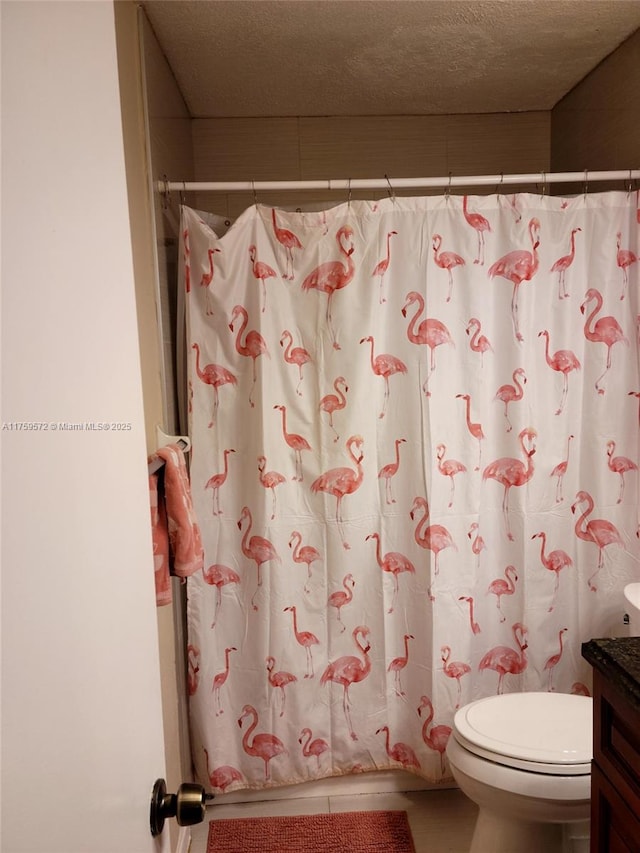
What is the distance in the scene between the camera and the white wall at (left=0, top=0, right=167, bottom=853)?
0.38 meters

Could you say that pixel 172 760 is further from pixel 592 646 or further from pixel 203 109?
pixel 203 109

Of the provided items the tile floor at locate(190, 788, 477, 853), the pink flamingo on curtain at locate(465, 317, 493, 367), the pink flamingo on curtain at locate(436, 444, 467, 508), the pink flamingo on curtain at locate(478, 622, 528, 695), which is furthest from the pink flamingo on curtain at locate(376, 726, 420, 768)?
the pink flamingo on curtain at locate(465, 317, 493, 367)

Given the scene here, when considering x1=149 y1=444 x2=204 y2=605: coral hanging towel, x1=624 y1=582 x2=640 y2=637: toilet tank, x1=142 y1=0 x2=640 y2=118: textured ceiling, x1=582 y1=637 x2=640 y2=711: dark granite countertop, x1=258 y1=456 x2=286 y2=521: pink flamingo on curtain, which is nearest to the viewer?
x1=582 y1=637 x2=640 y2=711: dark granite countertop

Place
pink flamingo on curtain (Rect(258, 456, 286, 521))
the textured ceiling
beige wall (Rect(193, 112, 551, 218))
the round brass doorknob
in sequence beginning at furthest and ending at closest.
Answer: beige wall (Rect(193, 112, 551, 218))
pink flamingo on curtain (Rect(258, 456, 286, 521))
the textured ceiling
the round brass doorknob

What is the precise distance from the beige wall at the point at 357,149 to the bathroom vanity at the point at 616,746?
2129 mm

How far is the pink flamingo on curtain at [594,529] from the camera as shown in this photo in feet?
6.75

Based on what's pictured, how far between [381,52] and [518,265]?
86 cm

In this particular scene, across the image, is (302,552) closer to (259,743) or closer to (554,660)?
(259,743)

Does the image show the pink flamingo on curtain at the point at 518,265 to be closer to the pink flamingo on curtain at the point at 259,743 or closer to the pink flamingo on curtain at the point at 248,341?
the pink flamingo on curtain at the point at 248,341

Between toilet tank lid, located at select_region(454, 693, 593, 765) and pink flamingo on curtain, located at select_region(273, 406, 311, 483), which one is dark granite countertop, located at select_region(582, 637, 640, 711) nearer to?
toilet tank lid, located at select_region(454, 693, 593, 765)

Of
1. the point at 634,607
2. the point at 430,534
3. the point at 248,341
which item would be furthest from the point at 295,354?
the point at 634,607

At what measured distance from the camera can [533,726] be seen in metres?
1.65

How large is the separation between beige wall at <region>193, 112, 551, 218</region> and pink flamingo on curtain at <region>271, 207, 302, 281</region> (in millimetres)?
770

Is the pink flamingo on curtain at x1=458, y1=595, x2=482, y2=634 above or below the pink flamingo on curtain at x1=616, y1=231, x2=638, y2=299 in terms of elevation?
below
